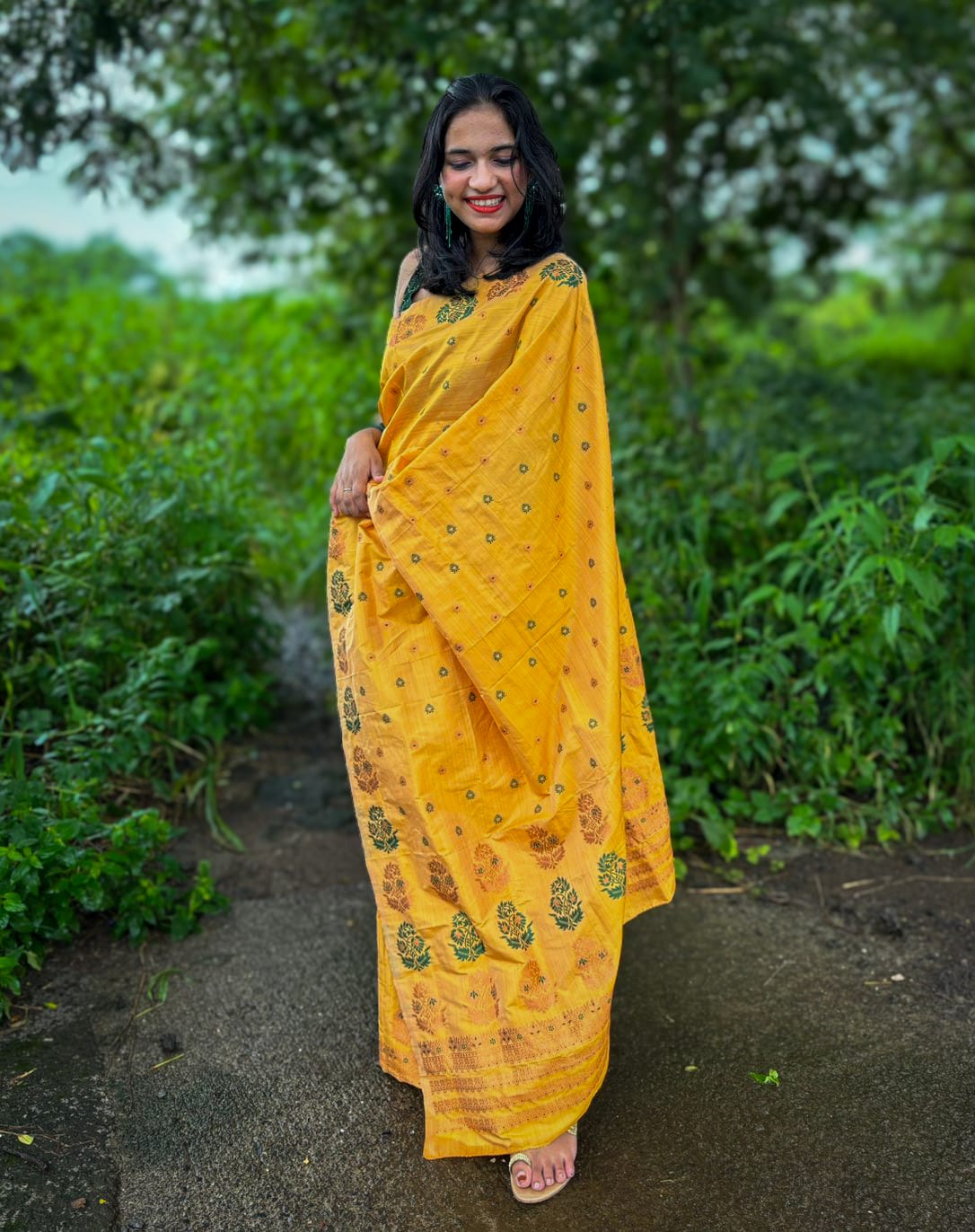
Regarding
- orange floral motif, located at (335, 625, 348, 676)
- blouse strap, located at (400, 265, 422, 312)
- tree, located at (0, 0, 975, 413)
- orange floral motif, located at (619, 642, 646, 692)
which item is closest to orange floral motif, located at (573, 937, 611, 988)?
orange floral motif, located at (619, 642, 646, 692)

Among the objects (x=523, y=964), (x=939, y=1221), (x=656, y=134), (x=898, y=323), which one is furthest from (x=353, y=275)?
(x=898, y=323)

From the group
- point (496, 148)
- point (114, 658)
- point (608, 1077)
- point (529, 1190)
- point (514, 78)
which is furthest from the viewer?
point (514, 78)

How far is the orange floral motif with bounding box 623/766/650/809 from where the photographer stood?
2.19 meters

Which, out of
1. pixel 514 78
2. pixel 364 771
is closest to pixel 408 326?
pixel 364 771

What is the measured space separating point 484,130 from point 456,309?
0.33 m

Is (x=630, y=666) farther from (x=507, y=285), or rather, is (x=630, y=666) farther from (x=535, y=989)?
(x=507, y=285)

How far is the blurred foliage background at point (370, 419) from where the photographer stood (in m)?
3.12

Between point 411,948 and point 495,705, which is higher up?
point 495,705

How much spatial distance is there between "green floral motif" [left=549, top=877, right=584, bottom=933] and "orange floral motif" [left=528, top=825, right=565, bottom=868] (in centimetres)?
4

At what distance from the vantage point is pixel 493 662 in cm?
198

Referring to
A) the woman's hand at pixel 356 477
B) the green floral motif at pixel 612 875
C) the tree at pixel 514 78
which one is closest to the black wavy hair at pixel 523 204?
the woman's hand at pixel 356 477

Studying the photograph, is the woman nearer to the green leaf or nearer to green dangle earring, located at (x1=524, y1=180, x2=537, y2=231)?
green dangle earring, located at (x1=524, y1=180, x2=537, y2=231)

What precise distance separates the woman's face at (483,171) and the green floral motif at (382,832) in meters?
1.12

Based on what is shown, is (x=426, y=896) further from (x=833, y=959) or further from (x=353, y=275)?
(x=353, y=275)
